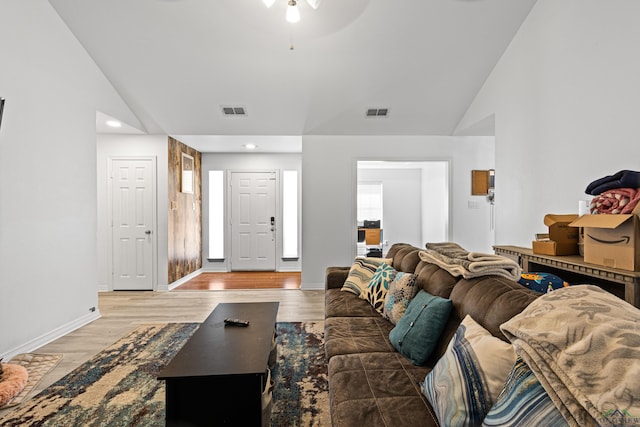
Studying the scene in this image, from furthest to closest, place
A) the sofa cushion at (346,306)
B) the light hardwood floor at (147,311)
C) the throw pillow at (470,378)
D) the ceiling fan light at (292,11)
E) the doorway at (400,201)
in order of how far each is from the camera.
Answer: the doorway at (400,201), the light hardwood floor at (147,311), the ceiling fan light at (292,11), the sofa cushion at (346,306), the throw pillow at (470,378)

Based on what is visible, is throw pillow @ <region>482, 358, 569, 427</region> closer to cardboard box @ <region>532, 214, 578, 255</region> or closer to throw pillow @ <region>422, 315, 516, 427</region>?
throw pillow @ <region>422, 315, 516, 427</region>

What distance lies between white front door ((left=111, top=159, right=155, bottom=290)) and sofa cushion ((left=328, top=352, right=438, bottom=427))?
430cm

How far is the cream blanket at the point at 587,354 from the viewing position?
0.68m

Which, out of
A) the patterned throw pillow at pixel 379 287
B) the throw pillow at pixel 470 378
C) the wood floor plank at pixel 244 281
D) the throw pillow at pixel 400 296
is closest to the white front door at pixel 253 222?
the wood floor plank at pixel 244 281

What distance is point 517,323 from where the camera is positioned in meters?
0.97

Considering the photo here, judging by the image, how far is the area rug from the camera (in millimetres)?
2201

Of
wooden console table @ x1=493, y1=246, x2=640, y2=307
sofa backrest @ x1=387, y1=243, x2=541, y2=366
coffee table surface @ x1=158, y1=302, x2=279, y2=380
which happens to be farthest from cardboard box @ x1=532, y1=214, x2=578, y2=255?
coffee table surface @ x1=158, y1=302, x2=279, y2=380

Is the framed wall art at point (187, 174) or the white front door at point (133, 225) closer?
the white front door at point (133, 225)

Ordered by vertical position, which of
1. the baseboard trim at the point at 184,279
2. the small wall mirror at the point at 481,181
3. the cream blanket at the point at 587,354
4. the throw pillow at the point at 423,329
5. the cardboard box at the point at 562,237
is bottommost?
the baseboard trim at the point at 184,279

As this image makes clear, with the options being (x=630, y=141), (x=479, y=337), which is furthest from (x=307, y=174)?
(x=479, y=337)

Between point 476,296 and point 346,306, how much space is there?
4.18ft

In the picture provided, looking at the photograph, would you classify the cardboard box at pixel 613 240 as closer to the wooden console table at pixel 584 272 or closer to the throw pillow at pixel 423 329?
the wooden console table at pixel 584 272

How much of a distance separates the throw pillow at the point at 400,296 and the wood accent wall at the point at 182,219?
13.0 feet

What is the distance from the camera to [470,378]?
1.15m
